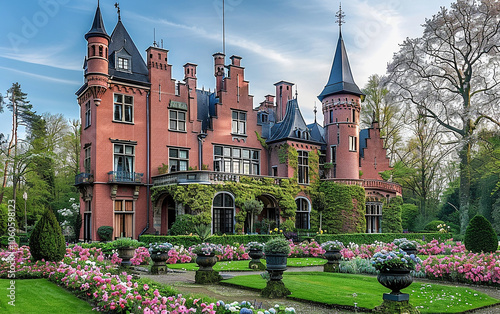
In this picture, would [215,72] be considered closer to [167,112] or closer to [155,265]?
[167,112]

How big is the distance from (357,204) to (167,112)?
15167 mm

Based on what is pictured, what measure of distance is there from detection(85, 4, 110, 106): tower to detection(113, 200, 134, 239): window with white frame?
6221 mm

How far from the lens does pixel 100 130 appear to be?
26547 mm

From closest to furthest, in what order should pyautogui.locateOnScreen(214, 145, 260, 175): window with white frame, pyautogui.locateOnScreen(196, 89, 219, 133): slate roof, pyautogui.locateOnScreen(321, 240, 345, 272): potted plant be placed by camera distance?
Result: pyautogui.locateOnScreen(321, 240, 345, 272): potted plant
pyautogui.locateOnScreen(214, 145, 260, 175): window with white frame
pyautogui.locateOnScreen(196, 89, 219, 133): slate roof

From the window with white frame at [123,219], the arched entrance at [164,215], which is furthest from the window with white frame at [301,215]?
the window with white frame at [123,219]

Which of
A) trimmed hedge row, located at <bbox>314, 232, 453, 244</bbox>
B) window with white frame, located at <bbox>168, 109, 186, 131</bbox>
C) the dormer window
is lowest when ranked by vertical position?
trimmed hedge row, located at <bbox>314, 232, 453, 244</bbox>

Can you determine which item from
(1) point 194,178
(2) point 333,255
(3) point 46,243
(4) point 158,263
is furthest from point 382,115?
(3) point 46,243

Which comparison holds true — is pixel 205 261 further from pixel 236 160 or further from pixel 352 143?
pixel 352 143

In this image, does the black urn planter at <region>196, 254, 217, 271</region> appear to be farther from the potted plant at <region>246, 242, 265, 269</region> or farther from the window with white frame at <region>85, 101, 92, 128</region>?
the window with white frame at <region>85, 101, 92, 128</region>

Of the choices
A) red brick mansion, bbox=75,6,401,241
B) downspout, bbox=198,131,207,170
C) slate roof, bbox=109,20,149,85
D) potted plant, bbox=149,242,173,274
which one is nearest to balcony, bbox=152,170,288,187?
red brick mansion, bbox=75,6,401,241

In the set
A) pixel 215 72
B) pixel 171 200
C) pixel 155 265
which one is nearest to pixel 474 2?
pixel 215 72

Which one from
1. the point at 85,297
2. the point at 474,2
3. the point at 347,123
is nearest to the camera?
the point at 85,297

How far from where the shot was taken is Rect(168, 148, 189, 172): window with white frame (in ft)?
95.2

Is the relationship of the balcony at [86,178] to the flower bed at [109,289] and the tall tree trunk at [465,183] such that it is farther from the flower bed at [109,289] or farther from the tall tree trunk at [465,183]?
the tall tree trunk at [465,183]
